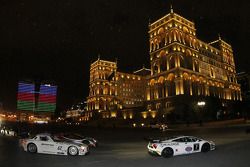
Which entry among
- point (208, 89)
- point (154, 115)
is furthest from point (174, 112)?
point (208, 89)

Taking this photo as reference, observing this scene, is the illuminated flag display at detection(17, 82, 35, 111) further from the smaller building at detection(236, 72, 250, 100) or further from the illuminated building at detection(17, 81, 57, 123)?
the smaller building at detection(236, 72, 250, 100)

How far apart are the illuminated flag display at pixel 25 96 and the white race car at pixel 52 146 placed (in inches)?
1975

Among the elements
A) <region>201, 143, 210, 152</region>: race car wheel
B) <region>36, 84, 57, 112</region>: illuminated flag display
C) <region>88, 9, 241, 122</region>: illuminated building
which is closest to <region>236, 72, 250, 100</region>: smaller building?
<region>88, 9, 241, 122</region>: illuminated building

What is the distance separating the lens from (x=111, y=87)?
139250mm

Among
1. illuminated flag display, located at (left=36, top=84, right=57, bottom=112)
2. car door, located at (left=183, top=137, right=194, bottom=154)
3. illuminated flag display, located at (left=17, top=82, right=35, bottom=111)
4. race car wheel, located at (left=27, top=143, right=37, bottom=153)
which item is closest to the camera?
car door, located at (left=183, top=137, right=194, bottom=154)

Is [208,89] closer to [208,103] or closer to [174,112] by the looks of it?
[208,103]

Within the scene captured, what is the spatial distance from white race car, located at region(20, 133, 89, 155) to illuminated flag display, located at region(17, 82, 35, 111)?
165ft

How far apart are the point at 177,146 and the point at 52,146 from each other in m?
8.77

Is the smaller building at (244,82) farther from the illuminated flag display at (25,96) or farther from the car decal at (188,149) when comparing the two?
the car decal at (188,149)

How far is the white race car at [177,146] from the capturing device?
1659 centimetres

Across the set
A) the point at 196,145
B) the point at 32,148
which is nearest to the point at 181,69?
the point at 196,145

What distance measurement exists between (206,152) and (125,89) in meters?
119

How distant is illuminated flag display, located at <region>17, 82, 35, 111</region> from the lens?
66.6 m

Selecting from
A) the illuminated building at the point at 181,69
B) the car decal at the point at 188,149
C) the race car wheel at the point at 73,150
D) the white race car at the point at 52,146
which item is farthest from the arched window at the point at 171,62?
the race car wheel at the point at 73,150
